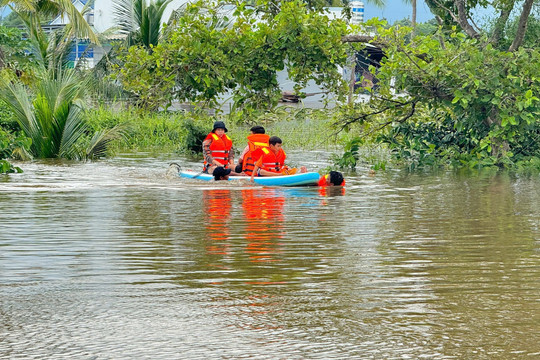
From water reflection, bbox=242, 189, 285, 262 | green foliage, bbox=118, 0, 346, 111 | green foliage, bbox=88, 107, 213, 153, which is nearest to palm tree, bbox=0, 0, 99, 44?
green foliage, bbox=88, 107, 213, 153

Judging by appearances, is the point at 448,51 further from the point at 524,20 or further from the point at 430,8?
the point at 430,8

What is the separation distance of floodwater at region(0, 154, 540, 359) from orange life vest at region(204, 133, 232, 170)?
534 centimetres

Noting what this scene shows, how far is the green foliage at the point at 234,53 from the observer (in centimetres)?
2002

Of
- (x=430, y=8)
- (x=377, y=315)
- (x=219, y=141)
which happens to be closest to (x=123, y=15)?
(x=430, y=8)

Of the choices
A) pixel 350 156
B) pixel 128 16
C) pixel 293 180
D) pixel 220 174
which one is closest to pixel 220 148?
pixel 220 174

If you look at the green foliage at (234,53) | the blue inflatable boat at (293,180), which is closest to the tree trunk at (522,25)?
the green foliage at (234,53)

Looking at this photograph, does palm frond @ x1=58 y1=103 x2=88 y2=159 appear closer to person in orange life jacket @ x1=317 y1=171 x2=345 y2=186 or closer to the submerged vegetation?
the submerged vegetation

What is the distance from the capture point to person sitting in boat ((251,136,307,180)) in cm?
1761

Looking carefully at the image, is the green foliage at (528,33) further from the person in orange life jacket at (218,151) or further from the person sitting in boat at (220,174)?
the person sitting in boat at (220,174)

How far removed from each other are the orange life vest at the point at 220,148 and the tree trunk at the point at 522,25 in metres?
7.23

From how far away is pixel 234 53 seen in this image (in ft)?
67.8

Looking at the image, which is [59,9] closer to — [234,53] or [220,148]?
[234,53]

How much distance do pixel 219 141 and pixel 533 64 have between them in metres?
6.84

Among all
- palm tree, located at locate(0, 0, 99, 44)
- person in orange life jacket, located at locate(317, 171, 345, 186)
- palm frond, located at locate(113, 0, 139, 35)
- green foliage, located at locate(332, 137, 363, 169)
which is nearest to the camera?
person in orange life jacket, located at locate(317, 171, 345, 186)
